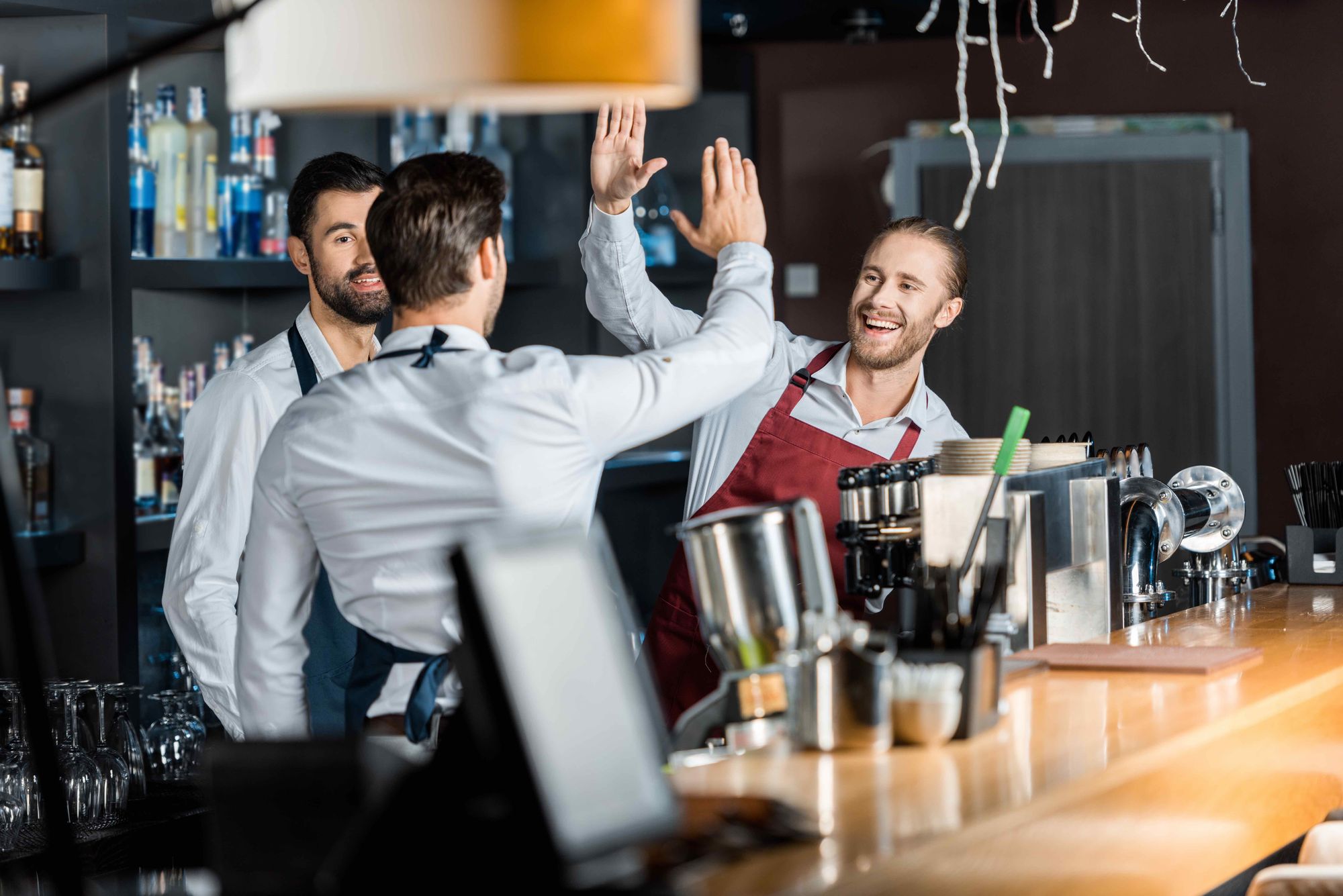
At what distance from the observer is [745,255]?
203 centimetres

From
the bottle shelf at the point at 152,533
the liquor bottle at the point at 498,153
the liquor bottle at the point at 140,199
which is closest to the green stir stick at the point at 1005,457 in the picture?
the bottle shelf at the point at 152,533

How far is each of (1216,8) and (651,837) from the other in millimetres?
4774

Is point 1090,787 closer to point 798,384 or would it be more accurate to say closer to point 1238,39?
point 798,384

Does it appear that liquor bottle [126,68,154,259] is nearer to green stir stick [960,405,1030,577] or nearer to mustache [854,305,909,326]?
mustache [854,305,909,326]

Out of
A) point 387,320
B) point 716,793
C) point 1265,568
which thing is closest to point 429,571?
point 716,793

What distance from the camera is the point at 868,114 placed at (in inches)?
213

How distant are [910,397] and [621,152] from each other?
911mm

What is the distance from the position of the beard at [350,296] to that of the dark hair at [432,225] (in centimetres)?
88

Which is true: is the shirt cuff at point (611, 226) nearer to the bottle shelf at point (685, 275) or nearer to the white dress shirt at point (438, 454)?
the white dress shirt at point (438, 454)

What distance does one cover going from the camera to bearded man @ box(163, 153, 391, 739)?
2.53 m

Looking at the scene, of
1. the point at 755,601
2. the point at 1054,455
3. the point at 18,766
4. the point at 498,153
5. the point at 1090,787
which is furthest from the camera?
the point at 498,153

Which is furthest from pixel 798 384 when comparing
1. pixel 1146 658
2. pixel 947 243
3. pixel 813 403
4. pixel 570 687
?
pixel 570 687

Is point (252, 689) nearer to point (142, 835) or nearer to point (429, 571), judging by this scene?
point (429, 571)

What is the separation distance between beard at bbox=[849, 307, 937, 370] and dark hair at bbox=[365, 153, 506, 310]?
1.25 m
